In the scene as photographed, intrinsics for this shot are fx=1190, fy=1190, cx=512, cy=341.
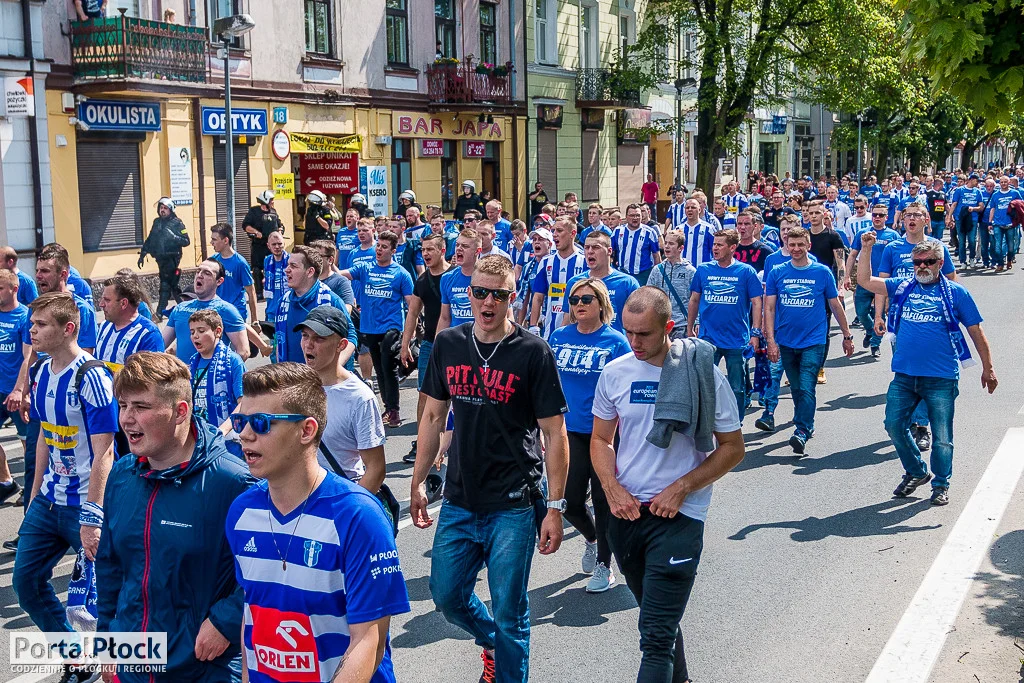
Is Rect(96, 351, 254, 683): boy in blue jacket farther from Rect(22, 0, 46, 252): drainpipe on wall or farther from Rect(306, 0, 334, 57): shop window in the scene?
Rect(306, 0, 334, 57): shop window

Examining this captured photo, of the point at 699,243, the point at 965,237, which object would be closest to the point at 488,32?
the point at 965,237

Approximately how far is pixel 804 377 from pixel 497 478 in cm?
592

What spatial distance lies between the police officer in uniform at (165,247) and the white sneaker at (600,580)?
13944mm

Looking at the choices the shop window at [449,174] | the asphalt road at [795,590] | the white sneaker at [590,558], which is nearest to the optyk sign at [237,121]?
the shop window at [449,174]

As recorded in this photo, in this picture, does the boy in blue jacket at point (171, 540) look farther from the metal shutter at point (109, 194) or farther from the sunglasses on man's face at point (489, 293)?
the metal shutter at point (109, 194)

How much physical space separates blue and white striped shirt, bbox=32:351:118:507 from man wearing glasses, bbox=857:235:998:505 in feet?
19.2

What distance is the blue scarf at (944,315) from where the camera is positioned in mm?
8867

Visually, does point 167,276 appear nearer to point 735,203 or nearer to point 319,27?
point 319,27

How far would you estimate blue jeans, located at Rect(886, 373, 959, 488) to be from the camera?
8.82m

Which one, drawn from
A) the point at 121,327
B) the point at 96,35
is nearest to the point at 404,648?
the point at 121,327

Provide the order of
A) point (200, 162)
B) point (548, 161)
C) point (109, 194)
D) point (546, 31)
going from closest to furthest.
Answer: point (109, 194) < point (200, 162) < point (546, 31) < point (548, 161)

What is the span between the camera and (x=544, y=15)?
36.4 meters

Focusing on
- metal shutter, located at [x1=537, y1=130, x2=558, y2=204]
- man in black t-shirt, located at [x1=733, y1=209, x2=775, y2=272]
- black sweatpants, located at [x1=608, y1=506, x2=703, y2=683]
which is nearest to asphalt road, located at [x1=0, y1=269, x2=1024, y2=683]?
black sweatpants, located at [x1=608, y1=506, x2=703, y2=683]

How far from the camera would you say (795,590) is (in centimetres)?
701
